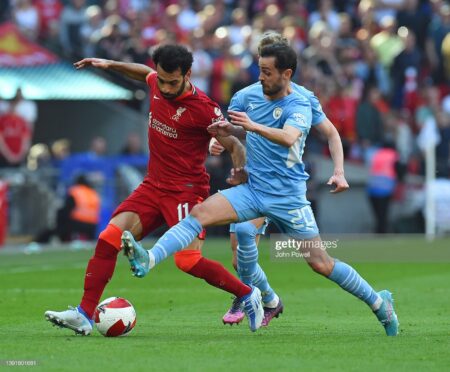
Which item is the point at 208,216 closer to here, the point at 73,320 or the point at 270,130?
the point at 270,130

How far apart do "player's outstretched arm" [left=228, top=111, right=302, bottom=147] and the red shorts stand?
1.07 metres

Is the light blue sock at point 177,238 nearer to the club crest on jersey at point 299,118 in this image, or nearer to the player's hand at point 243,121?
the player's hand at point 243,121

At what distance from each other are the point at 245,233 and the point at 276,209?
0.71m

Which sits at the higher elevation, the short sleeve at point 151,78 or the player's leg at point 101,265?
the short sleeve at point 151,78

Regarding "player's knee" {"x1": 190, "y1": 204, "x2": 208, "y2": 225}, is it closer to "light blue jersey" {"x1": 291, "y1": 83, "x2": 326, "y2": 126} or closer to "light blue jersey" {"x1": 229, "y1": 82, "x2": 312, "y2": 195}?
"light blue jersey" {"x1": 229, "y1": 82, "x2": 312, "y2": 195}

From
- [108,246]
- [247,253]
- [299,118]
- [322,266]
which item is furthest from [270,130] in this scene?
[108,246]

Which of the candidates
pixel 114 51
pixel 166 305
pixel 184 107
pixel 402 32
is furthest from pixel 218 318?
pixel 402 32

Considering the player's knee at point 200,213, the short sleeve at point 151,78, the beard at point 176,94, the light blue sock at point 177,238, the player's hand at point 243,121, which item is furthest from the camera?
the short sleeve at point 151,78

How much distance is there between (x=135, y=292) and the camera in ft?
47.6

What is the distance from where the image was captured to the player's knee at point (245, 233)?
34.3ft

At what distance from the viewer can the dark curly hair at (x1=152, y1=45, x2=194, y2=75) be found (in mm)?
9805

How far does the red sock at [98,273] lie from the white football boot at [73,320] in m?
0.07

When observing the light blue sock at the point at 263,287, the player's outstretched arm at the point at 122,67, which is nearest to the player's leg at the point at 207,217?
the light blue sock at the point at 263,287

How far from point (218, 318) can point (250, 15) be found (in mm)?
18406
